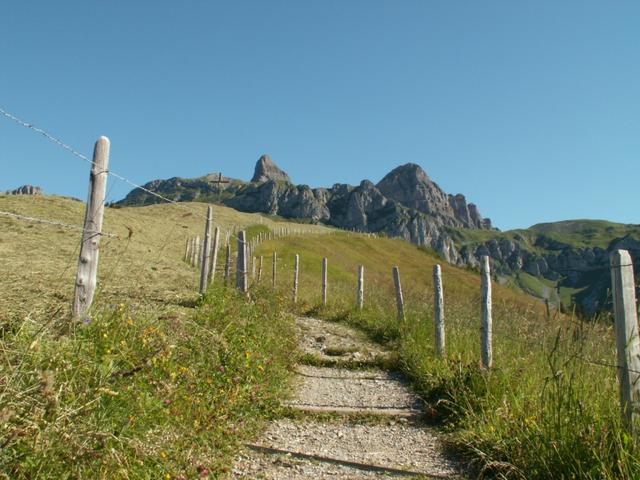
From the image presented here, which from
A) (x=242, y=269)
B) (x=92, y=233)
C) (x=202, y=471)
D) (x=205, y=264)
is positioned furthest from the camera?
(x=242, y=269)

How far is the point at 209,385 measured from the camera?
242 inches

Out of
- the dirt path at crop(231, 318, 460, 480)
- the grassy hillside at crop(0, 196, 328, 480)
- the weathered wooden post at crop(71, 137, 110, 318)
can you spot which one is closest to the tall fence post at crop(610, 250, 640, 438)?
the dirt path at crop(231, 318, 460, 480)

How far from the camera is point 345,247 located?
64875 mm

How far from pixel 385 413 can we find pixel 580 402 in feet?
11.3

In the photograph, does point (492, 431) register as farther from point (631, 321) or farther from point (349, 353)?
point (349, 353)

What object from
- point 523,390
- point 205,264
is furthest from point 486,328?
point 205,264

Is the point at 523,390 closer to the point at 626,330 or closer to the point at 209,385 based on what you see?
the point at 626,330

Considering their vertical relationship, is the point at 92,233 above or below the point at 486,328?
above

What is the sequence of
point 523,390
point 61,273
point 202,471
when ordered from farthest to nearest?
point 61,273 < point 523,390 < point 202,471

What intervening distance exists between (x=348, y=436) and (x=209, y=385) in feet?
6.05

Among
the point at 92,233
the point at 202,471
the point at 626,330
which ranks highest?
the point at 92,233

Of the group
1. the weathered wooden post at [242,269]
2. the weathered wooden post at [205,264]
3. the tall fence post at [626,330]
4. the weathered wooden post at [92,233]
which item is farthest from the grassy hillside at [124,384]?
the tall fence post at [626,330]

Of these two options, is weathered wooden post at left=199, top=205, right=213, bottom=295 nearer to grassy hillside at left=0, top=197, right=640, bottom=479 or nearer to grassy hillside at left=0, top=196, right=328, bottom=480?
grassy hillside at left=0, top=197, right=640, bottom=479

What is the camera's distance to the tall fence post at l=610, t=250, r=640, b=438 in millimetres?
4035
